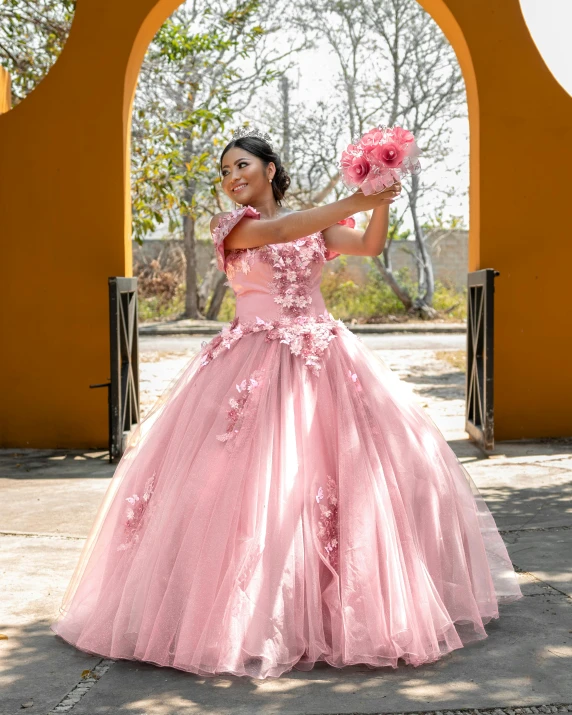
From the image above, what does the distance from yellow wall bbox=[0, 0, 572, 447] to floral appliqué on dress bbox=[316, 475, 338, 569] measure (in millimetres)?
4386

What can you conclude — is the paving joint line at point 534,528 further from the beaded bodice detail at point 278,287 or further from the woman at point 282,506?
the beaded bodice detail at point 278,287

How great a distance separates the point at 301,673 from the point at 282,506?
51cm

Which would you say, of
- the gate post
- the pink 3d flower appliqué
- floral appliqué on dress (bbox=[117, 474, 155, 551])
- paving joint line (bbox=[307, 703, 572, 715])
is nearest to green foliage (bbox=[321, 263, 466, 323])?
the gate post

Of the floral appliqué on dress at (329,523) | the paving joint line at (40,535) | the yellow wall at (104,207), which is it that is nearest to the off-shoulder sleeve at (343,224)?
the floral appliqué on dress at (329,523)

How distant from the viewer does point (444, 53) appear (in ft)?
66.5

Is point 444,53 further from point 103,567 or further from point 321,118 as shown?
point 103,567

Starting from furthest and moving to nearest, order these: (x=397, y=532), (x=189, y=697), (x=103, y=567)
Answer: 1. (x=103, y=567)
2. (x=397, y=532)
3. (x=189, y=697)

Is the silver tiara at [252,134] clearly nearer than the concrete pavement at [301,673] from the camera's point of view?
No

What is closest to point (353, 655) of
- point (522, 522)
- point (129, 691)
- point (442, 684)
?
point (442, 684)

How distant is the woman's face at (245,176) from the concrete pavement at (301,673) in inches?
65.9

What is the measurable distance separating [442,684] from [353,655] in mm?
274

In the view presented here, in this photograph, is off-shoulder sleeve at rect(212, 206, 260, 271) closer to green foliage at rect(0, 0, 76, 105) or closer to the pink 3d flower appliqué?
the pink 3d flower appliqué

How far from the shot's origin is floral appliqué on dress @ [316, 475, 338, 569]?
311 cm

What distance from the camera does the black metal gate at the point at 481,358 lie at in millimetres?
7004
